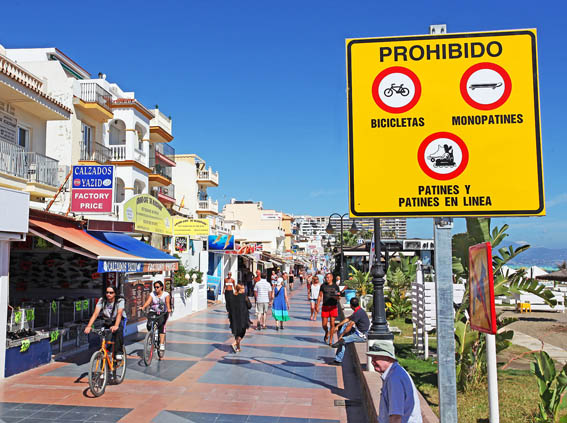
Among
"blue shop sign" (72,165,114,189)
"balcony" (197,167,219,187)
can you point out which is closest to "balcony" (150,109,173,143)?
"balcony" (197,167,219,187)

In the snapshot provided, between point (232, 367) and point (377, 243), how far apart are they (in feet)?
13.3

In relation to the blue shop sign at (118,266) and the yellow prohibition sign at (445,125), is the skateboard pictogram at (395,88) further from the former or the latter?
the blue shop sign at (118,266)

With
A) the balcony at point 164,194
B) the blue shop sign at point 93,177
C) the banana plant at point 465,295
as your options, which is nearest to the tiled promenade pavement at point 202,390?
the banana plant at point 465,295

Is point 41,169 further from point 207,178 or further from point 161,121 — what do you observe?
point 207,178

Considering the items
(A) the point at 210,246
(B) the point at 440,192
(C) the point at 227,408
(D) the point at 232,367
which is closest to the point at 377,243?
(D) the point at 232,367

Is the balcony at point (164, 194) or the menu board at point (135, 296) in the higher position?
the balcony at point (164, 194)

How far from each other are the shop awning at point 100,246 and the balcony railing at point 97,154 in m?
10.8

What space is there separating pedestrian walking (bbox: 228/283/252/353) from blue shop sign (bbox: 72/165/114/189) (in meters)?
4.11

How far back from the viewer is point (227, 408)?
747 cm

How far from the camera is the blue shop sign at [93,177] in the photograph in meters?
12.3

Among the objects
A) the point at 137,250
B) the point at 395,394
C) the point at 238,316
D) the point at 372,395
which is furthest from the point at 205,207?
the point at 395,394

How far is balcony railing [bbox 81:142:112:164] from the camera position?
23.2 m

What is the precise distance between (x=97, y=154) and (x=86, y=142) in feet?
2.46

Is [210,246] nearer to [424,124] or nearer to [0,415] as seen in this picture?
[0,415]
